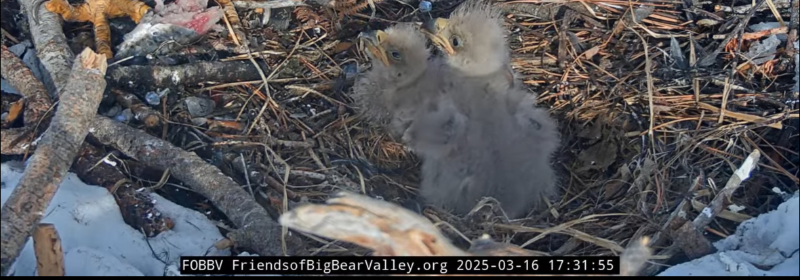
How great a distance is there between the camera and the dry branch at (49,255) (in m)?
2.27

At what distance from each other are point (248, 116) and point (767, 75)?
2305 mm

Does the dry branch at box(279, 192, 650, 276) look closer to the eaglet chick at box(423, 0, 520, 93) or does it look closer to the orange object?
the eaglet chick at box(423, 0, 520, 93)

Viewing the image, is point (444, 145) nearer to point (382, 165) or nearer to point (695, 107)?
point (382, 165)

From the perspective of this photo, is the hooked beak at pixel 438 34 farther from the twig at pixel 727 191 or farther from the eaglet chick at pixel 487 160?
the twig at pixel 727 191

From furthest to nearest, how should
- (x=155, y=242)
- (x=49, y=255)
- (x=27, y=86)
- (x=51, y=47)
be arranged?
(x=51, y=47)
(x=27, y=86)
(x=155, y=242)
(x=49, y=255)

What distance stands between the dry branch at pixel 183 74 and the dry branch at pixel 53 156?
2.03 ft

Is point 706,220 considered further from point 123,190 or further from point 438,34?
point 123,190

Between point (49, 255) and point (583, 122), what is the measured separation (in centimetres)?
237

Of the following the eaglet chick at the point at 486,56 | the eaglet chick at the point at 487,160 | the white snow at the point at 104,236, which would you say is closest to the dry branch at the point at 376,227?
the white snow at the point at 104,236

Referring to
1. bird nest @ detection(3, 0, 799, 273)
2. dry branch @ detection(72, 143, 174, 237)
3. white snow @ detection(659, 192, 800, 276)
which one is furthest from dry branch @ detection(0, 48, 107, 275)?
white snow @ detection(659, 192, 800, 276)

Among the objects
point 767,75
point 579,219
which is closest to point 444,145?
point 579,219

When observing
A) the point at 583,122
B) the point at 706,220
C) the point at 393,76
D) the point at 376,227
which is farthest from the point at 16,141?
the point at 706,220

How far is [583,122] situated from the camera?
3736 millimetres

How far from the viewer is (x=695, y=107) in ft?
11.7
